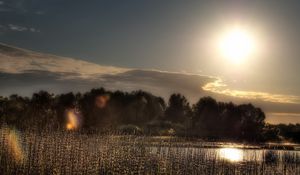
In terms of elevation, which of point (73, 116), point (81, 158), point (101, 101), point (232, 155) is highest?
point (101, 101)

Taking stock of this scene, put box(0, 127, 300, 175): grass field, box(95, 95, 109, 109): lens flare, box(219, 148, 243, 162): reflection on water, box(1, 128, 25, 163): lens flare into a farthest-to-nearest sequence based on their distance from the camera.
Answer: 1. box(95, 95, 109, 109): lens flare
2. box(219, 148, 243, 162): reflection on water
3. box(1, 128, 25, 163): lens flare
4. box(0, 127, 300, 175): grass field

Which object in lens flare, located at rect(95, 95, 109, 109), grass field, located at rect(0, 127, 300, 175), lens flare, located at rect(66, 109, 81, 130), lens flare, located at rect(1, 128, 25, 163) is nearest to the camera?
grass field, located at rect(0, 127, 300, 175)

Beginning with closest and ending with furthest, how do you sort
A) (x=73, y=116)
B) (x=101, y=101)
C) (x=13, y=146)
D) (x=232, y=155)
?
1. (x=13, y=146)
2. (x=232, y=155)
3. (x=73, y=116)
4. (x=101, y=101)

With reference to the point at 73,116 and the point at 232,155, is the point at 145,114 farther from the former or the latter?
the point at 232,155

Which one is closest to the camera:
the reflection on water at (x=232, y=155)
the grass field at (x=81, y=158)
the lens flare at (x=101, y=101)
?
the grass field at (x=81, y=158)

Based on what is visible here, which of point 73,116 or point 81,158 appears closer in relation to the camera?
point 81,158

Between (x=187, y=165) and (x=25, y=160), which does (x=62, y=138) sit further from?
(x=187, y=165)

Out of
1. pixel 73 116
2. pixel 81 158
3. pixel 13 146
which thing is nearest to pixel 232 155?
pixel 81 158

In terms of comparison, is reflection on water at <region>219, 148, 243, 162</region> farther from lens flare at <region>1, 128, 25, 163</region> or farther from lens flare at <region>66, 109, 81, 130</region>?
lens flare at <region>66, 109, 81, 130</region>

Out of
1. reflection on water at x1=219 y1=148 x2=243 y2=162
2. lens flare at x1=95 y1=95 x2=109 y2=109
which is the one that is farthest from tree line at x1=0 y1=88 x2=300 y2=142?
reflection on water at x1=219 y1=148 x2=243 y2=162

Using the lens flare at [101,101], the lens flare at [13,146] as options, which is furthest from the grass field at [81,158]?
the lens flare at [101,101]

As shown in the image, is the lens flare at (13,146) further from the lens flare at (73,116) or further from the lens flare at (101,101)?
the lens flare at (101,101)

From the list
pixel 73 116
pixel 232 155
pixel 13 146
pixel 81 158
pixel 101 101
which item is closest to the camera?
Result: pixel 81 158

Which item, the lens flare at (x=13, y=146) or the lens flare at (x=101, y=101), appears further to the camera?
the lens flare at (x=101, y=101)
